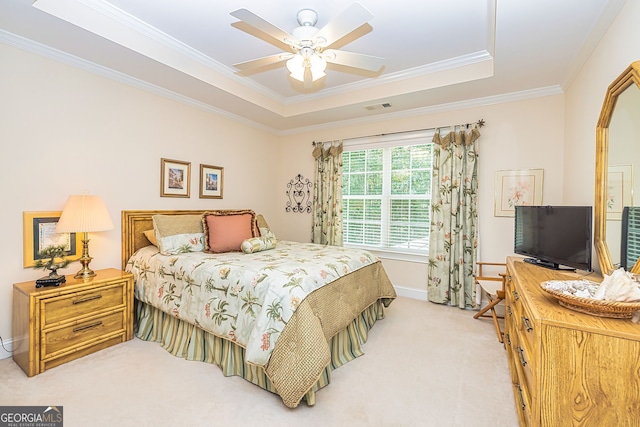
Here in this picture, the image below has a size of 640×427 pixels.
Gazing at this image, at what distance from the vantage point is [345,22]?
1.78 m

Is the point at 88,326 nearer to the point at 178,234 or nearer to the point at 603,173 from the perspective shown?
the point at 178,234

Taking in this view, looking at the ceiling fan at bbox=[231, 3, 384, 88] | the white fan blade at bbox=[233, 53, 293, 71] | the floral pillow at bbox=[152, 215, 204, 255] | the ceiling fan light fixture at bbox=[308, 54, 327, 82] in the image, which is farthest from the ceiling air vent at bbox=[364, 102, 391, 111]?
the floral pillow at bbox=[152, 215, 204, 255]

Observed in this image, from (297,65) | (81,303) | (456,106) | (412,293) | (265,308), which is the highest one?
(456,106)

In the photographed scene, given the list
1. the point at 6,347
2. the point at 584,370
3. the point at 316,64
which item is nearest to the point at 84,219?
the point at 6,347

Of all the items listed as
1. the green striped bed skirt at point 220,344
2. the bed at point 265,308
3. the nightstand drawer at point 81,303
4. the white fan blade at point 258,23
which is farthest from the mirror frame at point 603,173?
the nightstand drawer at point 81,303

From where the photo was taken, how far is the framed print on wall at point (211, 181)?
3.72 m

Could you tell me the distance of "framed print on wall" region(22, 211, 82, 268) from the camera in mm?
2338

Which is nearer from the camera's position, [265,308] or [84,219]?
[265,308]

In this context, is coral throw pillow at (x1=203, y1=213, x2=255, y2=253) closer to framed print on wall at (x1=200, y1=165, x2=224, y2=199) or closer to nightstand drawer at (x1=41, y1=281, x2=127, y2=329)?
framed print on wall at (x1=200, y1=165, x2=224, y2=199)

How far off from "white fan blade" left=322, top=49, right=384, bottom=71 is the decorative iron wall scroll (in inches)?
97.0

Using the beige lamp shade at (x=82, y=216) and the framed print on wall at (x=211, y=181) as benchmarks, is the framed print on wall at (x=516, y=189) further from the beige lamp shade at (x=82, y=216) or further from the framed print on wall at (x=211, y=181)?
the beige lamp shade at (x=82, y=216)

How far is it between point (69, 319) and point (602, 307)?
316cm

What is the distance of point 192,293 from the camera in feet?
7.55

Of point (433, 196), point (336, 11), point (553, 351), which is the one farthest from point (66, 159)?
point (433, 196)
